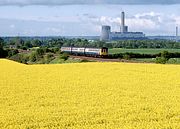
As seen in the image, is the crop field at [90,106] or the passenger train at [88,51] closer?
the crop field at [90,106]

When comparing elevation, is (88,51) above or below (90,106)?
below

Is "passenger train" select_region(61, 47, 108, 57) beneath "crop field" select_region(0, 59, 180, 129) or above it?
beneath

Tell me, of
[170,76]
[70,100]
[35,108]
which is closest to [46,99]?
[70,100]

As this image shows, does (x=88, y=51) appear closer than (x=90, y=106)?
No

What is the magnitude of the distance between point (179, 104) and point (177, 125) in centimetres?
444

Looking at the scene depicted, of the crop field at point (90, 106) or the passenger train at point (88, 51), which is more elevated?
the crop field at point (90, 106)

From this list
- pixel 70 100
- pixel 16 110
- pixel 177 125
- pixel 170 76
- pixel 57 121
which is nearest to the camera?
pixel 177 125

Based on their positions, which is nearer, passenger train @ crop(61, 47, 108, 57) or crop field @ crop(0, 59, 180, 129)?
crop field @ crop(0, 59, 180, 129)

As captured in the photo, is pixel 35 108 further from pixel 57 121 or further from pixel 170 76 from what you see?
pixel 170 76

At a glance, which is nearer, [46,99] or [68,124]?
[68,124]

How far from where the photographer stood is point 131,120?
44.3ft

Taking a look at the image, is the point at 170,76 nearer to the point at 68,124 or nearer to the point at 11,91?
the point at 11,91

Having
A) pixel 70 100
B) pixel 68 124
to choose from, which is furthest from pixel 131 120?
pixel 70 100

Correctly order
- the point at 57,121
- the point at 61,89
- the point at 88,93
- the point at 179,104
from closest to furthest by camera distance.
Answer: the point at 57,121, the point at 179,104, the point at 88,93, the point at 61,89
